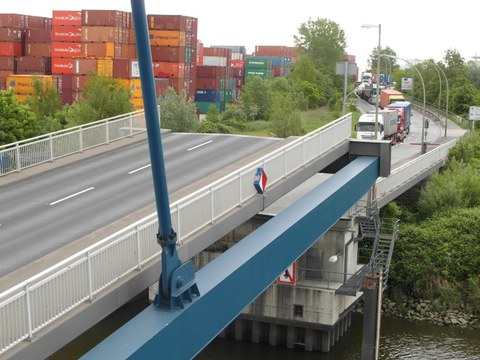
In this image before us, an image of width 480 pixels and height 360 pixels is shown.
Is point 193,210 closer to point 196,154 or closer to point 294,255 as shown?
point 294,255

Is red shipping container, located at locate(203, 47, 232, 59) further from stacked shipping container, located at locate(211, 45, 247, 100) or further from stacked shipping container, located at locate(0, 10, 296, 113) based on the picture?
stacked shipping container, located at locate(0, 10, 296, 113)

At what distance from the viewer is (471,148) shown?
47938 millimetres

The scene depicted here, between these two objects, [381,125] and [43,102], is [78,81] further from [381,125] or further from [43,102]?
[381,125]

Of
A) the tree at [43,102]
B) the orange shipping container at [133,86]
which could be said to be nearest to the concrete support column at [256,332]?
the tree at [43,102]

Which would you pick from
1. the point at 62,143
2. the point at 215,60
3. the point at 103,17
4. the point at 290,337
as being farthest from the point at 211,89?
the point at 62,143

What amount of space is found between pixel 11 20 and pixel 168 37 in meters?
18.7

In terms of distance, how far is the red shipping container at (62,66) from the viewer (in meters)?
72.3

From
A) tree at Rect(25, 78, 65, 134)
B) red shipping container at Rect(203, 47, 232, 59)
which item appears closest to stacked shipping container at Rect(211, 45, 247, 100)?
red shipping container at Rect(203, 47, 232, 59)

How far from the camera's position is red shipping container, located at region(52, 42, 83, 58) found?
71.8 metres

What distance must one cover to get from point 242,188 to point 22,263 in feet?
18.9

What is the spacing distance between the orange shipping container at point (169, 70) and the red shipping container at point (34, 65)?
13.3 m

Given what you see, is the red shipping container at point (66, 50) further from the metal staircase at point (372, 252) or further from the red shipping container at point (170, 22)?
the metal staircase at point (372, 252)

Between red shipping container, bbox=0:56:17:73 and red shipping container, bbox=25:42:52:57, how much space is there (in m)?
1.93

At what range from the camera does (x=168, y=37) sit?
72250 millimetres
